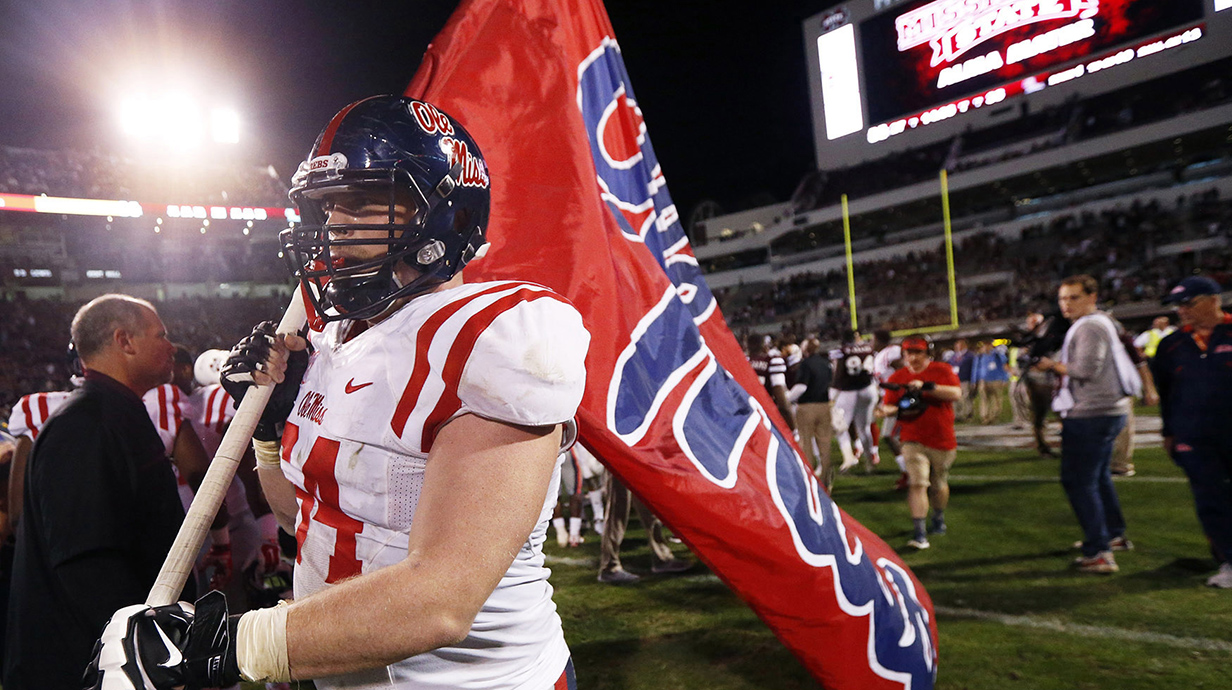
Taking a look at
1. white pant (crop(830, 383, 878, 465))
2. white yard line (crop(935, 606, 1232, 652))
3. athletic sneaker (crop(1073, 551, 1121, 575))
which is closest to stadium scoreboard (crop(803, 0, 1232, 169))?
white pant (crop(830, 383, 878, 465))

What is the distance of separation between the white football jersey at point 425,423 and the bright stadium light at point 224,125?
31485mm

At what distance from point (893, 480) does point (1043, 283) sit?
24.5m

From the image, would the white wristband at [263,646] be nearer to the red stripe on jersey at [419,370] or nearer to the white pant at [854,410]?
the red stripe on jersey at [419,370]

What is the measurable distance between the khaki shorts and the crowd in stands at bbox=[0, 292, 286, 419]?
16935 mm

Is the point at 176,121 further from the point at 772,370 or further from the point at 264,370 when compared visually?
the point at 264,370

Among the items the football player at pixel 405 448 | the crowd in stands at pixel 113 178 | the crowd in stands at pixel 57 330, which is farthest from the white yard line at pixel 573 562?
the crowd in stands at pixel 113 178

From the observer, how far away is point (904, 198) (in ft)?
119

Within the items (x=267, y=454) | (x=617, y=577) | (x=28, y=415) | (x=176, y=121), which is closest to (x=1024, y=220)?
(x=617, y=577)

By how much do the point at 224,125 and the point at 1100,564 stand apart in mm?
31226

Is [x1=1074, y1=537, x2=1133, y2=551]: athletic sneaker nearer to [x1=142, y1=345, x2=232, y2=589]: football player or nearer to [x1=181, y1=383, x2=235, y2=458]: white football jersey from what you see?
[x1=142, y1=345, x2=232, y2=589]: football player

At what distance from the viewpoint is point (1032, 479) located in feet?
26.1

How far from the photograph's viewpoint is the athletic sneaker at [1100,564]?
488 cm

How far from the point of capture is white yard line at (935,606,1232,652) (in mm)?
3662

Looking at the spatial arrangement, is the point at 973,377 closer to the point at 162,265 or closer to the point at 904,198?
the point at 904,198
